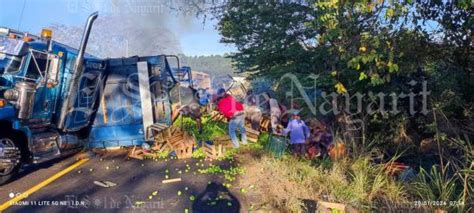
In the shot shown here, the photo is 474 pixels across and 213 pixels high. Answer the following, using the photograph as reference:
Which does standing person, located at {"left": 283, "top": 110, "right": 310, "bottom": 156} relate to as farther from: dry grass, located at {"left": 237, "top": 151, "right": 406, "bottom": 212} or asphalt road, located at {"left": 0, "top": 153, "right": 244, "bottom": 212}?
asphalt road, located at {"left": 0, "top": 153, "right": 244, "bottom": 212}

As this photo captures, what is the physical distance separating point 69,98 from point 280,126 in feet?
19.1

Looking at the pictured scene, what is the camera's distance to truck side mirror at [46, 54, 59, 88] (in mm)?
7949

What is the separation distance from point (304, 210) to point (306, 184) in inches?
43.6

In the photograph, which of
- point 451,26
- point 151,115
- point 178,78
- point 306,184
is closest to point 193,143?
point 151,115

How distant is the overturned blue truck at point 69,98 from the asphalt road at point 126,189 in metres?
0.58

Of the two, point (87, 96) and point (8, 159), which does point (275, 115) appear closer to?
point (87, 96)

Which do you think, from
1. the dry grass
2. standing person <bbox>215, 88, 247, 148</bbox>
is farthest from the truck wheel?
standing person <bbox>215, 88, 247, 148</bbox>

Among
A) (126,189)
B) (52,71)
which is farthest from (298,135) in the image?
(52,71)

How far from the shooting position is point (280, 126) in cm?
1156

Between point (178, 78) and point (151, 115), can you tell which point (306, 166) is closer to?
point (151, 115)

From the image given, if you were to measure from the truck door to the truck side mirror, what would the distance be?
3.83ft

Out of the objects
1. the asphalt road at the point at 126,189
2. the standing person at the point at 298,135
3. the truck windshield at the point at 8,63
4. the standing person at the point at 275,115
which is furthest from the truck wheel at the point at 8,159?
the standing person at the point at 275,115

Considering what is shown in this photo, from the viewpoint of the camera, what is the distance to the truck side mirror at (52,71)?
26.1 feet

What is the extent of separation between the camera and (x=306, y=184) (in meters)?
6.59
